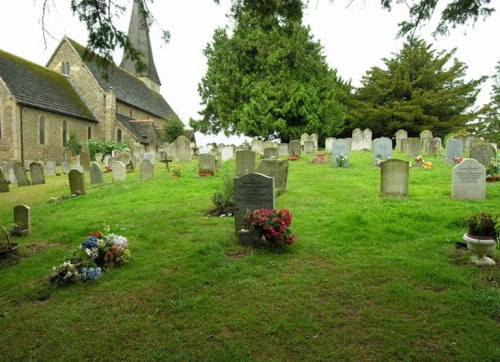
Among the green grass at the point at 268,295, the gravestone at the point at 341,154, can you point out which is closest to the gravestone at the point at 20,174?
the green grass at the point at 268,295

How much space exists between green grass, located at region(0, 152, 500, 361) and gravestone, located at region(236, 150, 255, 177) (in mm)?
5658

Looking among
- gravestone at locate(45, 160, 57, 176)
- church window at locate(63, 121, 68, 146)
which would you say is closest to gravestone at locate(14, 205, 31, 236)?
gravestone at locate(45, 160, 57, 176)

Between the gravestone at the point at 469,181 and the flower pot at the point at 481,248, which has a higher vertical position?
the gravestone at the point at 469,181

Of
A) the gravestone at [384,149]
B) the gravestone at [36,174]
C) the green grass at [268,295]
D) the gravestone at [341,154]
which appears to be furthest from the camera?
the gravestone at [36,174]

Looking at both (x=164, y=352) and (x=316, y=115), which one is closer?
(x=164, y=352)

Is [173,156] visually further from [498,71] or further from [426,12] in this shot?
[498,71]

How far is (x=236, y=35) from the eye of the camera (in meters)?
28.9

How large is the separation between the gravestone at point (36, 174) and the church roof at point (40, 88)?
1211cm

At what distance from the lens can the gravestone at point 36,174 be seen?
16.3 meters

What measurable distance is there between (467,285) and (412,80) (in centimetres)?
3486

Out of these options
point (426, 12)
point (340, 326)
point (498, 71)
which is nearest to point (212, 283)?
point (340, 326)

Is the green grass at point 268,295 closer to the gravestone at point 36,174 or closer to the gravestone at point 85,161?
the gravestone at point 36,174

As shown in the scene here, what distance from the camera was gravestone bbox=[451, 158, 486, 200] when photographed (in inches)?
342

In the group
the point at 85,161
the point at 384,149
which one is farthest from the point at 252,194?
the point at 85,161
